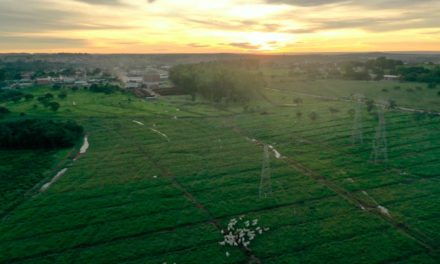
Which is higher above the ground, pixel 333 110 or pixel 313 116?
pixel 333 110

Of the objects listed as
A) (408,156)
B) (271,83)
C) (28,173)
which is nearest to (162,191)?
(28,173)

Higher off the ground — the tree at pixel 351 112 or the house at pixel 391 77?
the house at pixel 391 77

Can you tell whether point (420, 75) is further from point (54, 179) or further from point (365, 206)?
point (54, 179)

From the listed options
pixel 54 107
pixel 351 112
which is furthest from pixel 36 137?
pixel 351 112

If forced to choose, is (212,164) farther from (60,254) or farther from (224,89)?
(224,89)

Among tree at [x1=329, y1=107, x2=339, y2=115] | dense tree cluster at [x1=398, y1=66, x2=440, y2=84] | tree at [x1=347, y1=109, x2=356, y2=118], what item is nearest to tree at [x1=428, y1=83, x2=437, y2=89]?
dense tree cluster at [x1=398, y1=66, x2=440, y2=84]

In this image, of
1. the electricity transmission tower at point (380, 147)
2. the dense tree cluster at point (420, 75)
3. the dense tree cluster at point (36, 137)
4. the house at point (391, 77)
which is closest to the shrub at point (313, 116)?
the electricity transmission tower at point (380, 147)

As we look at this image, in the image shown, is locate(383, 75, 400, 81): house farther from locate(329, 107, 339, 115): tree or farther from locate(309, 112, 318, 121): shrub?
locate(309, 112, 318, 121): shrub

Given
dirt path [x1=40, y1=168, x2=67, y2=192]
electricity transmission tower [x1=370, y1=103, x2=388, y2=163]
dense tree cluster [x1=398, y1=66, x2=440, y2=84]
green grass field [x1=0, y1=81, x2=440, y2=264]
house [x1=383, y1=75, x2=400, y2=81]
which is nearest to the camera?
green grass field [x1=0, y1=81, x2=440, y2=264]

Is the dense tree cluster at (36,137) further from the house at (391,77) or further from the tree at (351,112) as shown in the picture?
the house at (391,77)

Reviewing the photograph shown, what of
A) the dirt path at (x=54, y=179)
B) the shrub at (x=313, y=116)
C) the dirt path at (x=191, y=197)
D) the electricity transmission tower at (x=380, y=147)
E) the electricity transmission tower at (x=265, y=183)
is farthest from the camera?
the shrub at (x=313, y=116)
